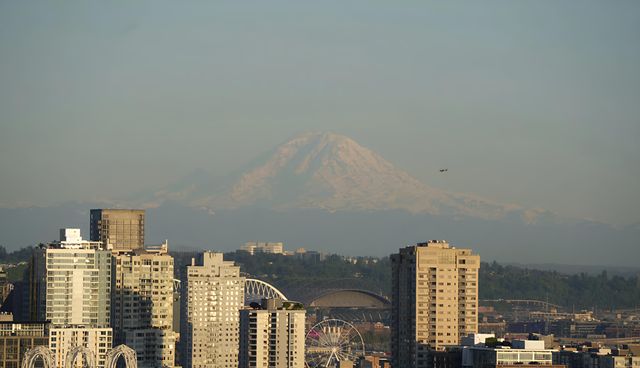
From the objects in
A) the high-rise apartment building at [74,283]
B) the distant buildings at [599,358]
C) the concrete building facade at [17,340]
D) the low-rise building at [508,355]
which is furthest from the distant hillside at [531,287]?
the concrete building facade at [17,340]

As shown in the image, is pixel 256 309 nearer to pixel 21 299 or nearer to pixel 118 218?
pixel 21 299

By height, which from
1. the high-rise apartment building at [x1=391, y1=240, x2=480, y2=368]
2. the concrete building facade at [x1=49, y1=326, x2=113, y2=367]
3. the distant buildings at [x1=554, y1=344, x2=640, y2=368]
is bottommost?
the distant buildings at [x1=554, y1=344, x2=640, y2=368]

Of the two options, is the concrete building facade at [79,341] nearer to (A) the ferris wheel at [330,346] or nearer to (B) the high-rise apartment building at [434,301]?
(B) the high-rise apartment building at [434,301]

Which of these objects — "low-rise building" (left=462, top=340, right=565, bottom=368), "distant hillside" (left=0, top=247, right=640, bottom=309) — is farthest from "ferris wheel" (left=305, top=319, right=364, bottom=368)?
"low-rise building" (left=462, top=340, right=565, bottom=368)

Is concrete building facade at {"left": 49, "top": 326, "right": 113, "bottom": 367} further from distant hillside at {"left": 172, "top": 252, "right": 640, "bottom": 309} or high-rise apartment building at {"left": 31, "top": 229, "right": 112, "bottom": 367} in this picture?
distant hillside at {"left": 172, "top": 252, "right": 640, "bottom": 309}

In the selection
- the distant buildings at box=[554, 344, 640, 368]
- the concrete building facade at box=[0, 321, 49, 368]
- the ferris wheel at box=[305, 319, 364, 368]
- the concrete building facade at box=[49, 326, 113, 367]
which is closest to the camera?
the concrete building facade at box=[0, 321, 49, 368]

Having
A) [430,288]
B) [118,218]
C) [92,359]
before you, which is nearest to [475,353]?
[430,288]

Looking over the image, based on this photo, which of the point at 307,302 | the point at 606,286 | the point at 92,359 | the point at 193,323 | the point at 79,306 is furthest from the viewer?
the point at 307,302
